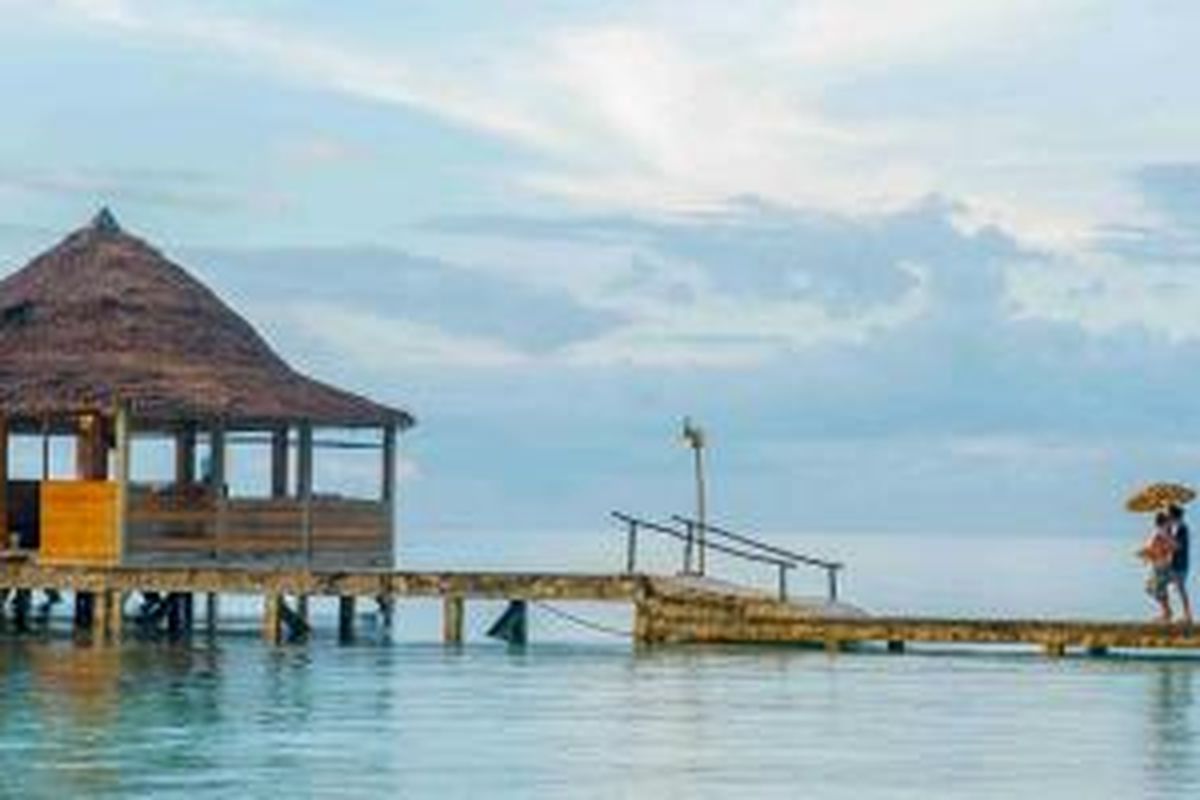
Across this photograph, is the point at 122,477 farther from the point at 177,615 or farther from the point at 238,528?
the point at 177,615

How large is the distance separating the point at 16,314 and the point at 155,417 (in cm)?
421

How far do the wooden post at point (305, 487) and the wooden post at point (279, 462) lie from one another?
863 mm

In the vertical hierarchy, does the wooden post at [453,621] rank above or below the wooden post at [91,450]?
below

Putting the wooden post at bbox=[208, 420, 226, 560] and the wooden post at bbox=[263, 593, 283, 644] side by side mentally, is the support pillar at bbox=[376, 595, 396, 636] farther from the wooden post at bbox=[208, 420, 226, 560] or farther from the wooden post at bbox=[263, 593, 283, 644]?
the wooden post at bbox=[208, 420, 226, 560]

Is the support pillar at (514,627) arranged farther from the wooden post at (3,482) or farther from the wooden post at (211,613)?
the wooden post at (3,482)

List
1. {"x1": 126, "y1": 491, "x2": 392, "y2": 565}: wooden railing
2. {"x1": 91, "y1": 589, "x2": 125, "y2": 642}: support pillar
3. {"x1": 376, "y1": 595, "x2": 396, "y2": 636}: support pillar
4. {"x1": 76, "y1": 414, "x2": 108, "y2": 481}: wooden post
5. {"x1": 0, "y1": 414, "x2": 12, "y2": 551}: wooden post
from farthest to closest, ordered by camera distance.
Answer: {"x1": 376, "y1": 595, "x2": 396, "y2": 636}: support pillar, {"x1": 76, "y1": 414, "x2": 108, "y2": 481}: wooden post, {"x1": 0, "y1": 414, "x2": 12, "y2": 551}: wooden post, {"x1": 91, "y1": 589, "x2": 125, "y2": 642}: support pillar, {"x1": 126, "y1": 491, "x2": 392, "y2": 565}: wooden railing

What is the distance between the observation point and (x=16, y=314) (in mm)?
53312

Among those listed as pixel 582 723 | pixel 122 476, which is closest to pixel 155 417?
pixel 122 476

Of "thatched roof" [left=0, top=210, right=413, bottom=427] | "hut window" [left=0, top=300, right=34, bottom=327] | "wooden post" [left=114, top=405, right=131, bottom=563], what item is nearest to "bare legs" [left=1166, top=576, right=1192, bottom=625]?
"thatched roof" [left=0, top=210, right=413, bottom=427]

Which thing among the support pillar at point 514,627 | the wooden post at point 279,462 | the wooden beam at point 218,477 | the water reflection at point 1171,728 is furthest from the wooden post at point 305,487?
the water reflection at point 1171,728

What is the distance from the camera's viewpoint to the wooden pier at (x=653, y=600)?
47.9m

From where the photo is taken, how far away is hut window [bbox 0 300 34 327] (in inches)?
2094

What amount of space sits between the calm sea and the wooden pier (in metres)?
0.44

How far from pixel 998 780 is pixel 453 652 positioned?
68.3 ft
